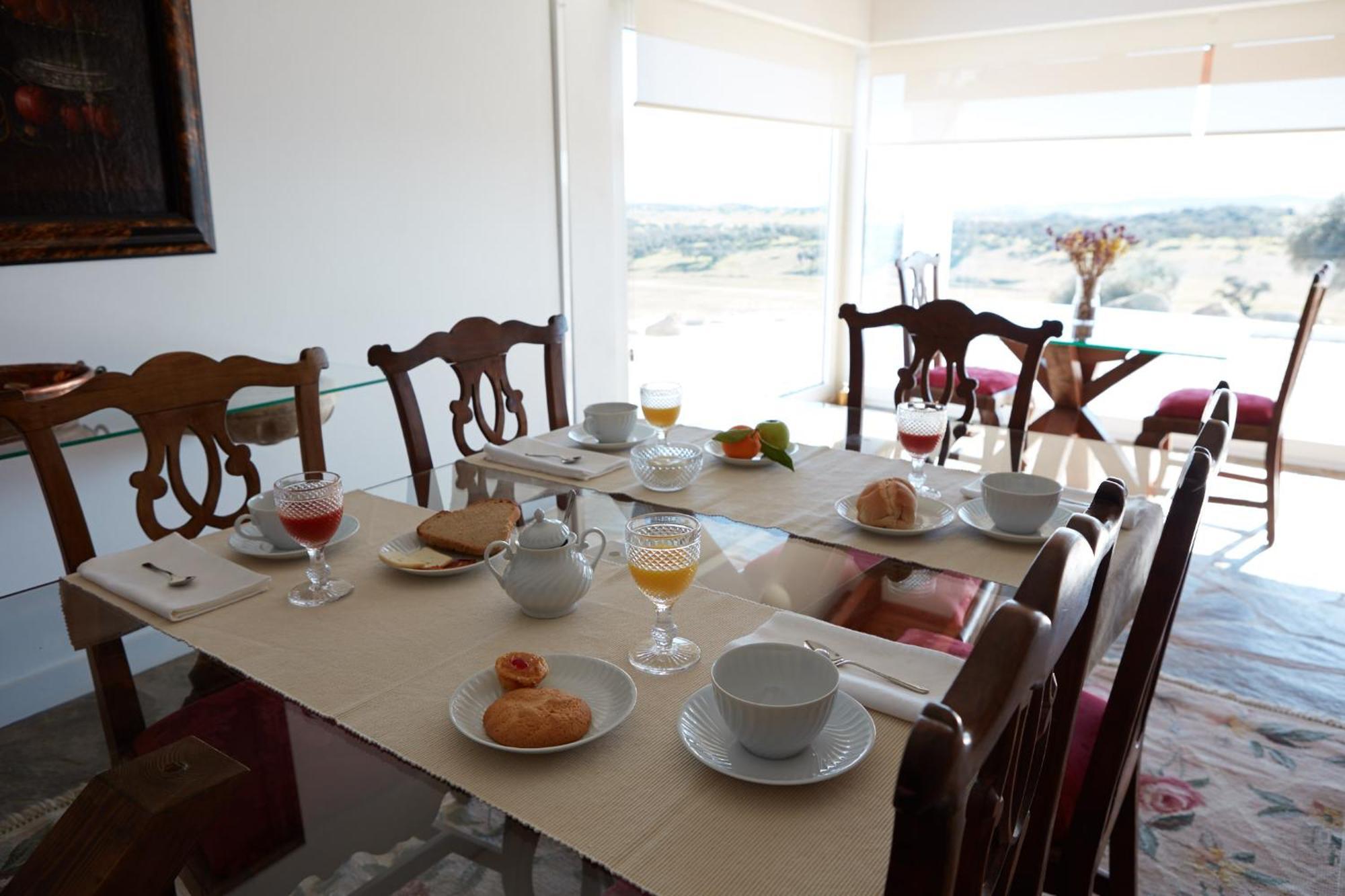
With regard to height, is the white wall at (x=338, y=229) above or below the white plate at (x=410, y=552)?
above

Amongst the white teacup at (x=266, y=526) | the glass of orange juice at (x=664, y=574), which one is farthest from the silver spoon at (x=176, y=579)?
the glass of orange juice at (x=664, y=574)

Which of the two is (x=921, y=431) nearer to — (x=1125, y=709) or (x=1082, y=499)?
(x=1082, y=499)

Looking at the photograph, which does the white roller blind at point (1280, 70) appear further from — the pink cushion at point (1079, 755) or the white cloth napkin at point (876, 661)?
the white cloth napkin at point (876, 661)

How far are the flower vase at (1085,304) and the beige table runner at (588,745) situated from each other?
278 cm

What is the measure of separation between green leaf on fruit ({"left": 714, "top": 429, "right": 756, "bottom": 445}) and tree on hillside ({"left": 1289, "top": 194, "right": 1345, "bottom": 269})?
3758 mm

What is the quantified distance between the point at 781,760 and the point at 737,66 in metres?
3.89

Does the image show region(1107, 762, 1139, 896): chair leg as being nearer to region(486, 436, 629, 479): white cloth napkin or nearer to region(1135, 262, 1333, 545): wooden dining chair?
region(486, 436, 629, 479): white cloth napkin

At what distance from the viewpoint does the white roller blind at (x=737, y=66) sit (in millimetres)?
3781

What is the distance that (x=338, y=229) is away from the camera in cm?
279

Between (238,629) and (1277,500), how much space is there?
3461 millimetres

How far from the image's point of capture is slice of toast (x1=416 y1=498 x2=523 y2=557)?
1.32 metres

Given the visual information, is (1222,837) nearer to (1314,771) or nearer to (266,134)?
(1314,771)

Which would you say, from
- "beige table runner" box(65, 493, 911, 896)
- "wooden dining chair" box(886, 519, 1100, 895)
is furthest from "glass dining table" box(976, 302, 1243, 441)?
"wooden dining chair" box(886, 519, 1100, 895)

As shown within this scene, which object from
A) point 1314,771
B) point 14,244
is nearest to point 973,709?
point 1314,771
